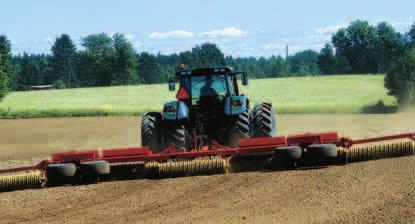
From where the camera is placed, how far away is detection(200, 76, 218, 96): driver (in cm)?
1205

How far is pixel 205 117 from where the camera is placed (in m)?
11.7

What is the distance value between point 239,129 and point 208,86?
1417 mm

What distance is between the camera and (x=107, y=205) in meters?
8.33

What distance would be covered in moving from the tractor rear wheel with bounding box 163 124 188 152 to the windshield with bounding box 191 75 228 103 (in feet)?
3.41

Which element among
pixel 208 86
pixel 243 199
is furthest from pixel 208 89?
pixel 243 199

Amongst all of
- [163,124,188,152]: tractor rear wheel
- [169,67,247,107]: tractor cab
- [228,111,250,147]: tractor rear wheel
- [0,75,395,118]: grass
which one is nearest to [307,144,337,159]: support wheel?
[228,111,250,147]: tractor rear wheel

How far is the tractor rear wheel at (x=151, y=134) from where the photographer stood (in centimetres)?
1141

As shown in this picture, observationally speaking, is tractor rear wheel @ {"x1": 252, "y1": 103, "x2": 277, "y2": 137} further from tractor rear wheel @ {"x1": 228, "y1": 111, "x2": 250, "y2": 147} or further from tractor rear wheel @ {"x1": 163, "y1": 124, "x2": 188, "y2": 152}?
tractor rear wheel @ {"x1": 163, "y1": 124, "x2": 188, "y2": 152}

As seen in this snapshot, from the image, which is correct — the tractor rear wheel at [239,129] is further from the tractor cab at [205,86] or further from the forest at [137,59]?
the forest at [137,59]

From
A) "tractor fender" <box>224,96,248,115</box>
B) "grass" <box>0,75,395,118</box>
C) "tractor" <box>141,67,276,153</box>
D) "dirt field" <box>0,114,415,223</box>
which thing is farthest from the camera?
"grass" <box>0,75,395,118</box>

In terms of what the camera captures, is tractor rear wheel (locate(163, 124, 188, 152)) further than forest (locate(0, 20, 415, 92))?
No

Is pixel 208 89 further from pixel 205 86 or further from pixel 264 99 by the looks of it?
pixel 264 99

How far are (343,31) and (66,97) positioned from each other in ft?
170

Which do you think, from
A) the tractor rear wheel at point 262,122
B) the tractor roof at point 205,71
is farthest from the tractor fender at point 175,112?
the tractor rear wheel at point 262,122
